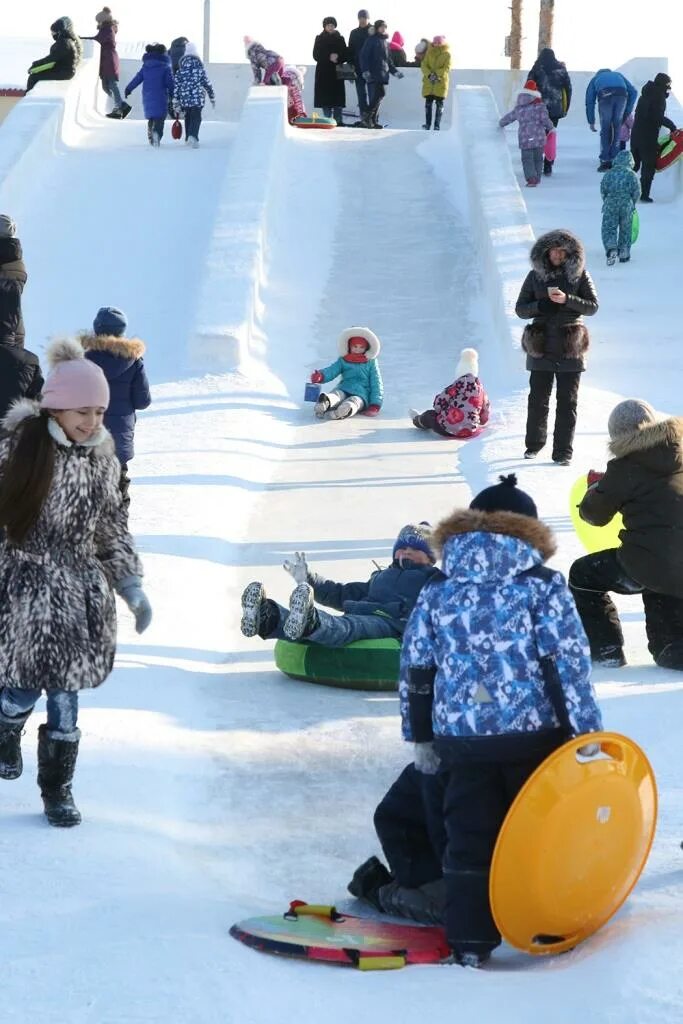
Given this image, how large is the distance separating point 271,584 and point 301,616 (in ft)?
5.70

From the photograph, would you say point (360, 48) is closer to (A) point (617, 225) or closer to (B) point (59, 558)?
(A) point (617, 225)

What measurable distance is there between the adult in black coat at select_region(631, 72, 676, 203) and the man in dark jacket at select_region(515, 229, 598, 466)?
423 inches

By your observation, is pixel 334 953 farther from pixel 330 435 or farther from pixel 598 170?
pixel 598 170

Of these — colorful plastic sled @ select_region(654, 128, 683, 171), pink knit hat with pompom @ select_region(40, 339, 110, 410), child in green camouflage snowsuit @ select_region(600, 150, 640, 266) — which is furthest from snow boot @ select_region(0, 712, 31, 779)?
colorful plastic sled @ select_region(654, 128, 683, 171)

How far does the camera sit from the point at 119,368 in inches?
341

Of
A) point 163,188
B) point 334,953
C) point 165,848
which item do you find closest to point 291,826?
point 165,848

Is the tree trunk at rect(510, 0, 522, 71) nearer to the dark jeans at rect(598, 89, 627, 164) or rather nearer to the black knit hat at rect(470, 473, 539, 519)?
the dark jeans at rect(598, 89, 627, 164)

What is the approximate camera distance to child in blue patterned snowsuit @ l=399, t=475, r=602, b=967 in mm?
4359

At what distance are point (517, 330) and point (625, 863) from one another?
10.1 meters

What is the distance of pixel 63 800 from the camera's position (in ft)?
16.1

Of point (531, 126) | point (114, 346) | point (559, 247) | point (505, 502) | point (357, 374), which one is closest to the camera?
point (505, 502)

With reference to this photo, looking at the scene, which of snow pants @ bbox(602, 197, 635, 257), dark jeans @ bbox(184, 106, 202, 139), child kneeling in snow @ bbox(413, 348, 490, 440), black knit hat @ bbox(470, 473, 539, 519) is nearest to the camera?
black knit hat @ bbox(470, 473, 539, 519)

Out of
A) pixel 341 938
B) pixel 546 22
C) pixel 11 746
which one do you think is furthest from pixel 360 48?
pixel 341 938

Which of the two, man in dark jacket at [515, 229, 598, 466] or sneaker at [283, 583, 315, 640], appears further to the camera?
man in dark jacket at [515, 229, 598, 466]
